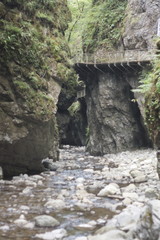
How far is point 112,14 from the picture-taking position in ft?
85.7

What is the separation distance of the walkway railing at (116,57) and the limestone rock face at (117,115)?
63.1 inches

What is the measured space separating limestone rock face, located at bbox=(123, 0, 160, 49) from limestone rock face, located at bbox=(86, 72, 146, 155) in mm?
3005

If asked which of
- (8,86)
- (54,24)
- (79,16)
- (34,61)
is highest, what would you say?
(79,16)

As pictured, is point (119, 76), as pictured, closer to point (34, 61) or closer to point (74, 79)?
point (74, 79)

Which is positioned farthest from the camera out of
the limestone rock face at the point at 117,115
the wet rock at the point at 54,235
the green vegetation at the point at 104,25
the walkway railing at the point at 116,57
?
the green vegetation at the point at 104,25

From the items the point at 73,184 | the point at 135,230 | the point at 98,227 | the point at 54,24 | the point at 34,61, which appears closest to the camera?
the point at 135,230

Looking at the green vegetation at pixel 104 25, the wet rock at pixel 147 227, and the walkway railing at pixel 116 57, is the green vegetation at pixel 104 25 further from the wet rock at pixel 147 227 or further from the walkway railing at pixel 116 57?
the wet rock at pixel 147 227

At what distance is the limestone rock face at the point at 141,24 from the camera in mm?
22625

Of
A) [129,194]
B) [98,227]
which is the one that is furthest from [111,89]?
[98,227]

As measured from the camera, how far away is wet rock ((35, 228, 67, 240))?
16.3 feet

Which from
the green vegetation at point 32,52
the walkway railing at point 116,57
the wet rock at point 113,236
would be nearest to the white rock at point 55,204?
the wet rock at point 113,236

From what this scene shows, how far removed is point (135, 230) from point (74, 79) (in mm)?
23432

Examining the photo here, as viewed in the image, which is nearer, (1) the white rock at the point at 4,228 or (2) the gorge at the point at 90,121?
(1) the white rock at the point at 4,228

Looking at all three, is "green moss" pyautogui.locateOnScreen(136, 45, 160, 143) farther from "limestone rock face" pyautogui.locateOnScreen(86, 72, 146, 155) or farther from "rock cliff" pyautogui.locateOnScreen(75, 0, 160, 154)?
"limestone rock face" pyautogui.locateOnScreen(86, 72, 146, 155)
